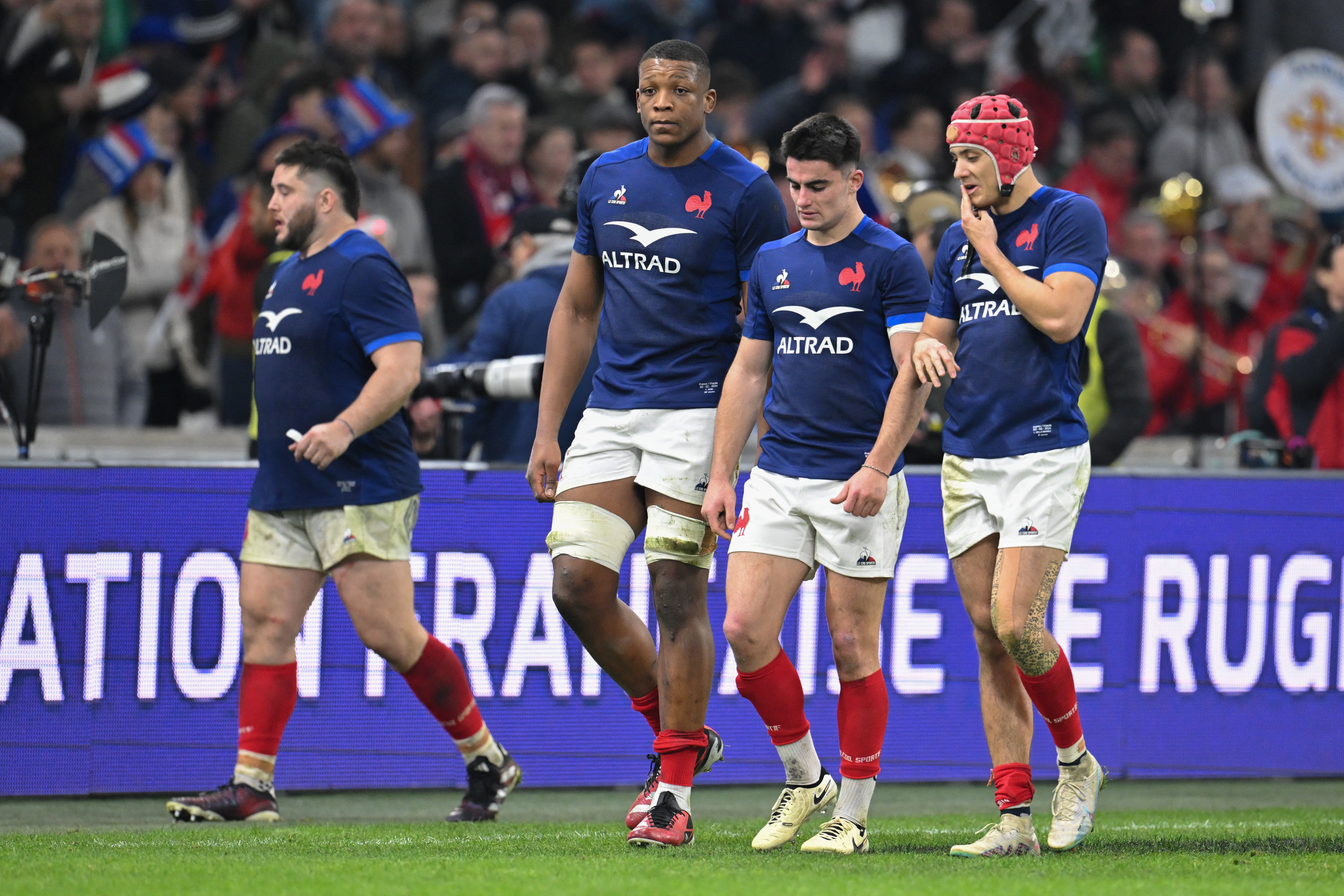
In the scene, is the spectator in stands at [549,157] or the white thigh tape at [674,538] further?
the spectator in stands at [549,157]

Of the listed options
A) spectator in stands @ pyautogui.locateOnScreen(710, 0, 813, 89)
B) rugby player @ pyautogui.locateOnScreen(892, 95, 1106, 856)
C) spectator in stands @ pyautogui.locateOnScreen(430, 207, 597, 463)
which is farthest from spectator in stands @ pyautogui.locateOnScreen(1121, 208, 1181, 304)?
rugby player @ pyautogui.locateOnScreen(892, 95, 1106, 856)

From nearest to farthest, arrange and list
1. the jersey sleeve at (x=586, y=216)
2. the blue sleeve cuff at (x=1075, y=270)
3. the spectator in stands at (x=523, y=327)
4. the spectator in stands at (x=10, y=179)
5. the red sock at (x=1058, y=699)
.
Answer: the blue sleeve cuff at (x=1075, y=270)
the red sock at (x=1058, y=699)
the jersey sleeve at (x=586, y=216)
the spectator in stands at (x=10, y=179)
the spectator in stands at (x=523, y=327)

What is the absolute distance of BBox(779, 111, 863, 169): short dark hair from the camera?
545 cm

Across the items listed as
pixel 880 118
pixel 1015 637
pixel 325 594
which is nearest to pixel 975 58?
pixel 880 118

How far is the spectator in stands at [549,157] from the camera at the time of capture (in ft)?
35.6

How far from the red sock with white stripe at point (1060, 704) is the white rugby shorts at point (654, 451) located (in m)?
1.20

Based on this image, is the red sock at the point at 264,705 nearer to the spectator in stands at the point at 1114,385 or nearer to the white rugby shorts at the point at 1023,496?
the white rugby shorts at the point at 1023,496

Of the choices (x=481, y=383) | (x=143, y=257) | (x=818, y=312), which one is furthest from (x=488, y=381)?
(x=143, y=257)

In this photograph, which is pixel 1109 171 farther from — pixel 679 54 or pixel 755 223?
pixel 679 54

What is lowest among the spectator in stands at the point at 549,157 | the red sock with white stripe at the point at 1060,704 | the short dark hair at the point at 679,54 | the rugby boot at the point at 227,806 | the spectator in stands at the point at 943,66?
the rugby boot at the point at 227,806

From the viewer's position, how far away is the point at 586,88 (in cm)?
1262

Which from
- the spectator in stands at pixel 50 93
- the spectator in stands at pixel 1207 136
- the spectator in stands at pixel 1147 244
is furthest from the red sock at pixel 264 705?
the spectator in stands at pixel 1207 136

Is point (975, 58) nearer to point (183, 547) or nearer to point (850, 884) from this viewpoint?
point (183, 547)

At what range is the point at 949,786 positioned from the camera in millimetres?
7945
